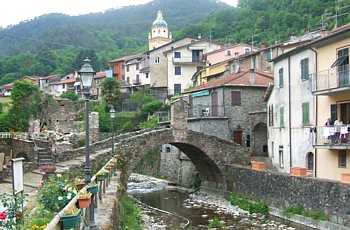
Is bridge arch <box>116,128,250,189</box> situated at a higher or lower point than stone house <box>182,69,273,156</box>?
lower

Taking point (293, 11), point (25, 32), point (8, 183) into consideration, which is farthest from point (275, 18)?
point (25, 32)

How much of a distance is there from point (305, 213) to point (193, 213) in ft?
26.4

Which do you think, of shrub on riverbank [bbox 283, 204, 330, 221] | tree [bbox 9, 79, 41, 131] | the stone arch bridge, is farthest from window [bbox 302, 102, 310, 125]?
tree [bbox 9, 79, 41, 131]

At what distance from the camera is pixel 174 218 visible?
2733 centimetres

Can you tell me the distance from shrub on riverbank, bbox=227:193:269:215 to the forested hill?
17.2 metres

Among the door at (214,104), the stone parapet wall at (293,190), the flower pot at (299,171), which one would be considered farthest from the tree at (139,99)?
the flower pot at (299,171)

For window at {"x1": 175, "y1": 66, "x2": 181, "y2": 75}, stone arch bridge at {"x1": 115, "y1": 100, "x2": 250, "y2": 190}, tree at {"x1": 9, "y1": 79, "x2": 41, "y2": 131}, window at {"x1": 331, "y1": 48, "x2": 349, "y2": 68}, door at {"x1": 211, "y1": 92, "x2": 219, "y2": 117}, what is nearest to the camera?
window at {"x1": 331, "y1": 48, "x2": 349, "y2": 68}

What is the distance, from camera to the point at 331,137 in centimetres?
2355

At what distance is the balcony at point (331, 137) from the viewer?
22.4 metres

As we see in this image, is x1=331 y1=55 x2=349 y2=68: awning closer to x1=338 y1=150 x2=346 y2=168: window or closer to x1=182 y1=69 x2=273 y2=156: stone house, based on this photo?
x1=338 y1=150 x2=346 y2=168: window

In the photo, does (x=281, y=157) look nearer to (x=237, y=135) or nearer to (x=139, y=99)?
(x=237, y=135)

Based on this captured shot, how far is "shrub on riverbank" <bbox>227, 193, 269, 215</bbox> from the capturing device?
27.1 meters

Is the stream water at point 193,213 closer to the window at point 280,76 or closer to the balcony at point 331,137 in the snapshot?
the balcony at point 331,137

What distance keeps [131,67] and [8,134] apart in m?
45.5
